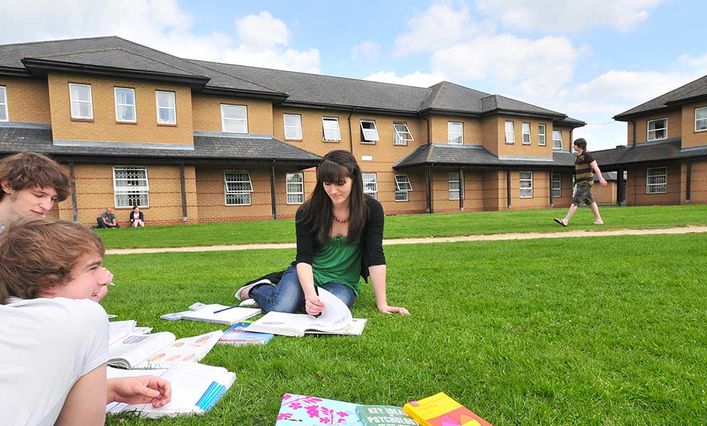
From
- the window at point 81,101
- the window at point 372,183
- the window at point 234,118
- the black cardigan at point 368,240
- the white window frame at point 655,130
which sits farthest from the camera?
the white window frame at point 655,130

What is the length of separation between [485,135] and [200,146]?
16785 millimetres

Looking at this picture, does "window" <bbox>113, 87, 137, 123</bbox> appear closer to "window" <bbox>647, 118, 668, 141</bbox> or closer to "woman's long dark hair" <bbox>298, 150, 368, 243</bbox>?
"woman's long dark hair" <bbox>298, 150, 368, 243</bbox>

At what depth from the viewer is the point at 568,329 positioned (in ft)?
9.20

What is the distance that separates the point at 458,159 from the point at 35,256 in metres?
23.0

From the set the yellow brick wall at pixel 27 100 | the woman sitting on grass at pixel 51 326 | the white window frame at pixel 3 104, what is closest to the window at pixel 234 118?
the yellow brick wall at pixel 27 100

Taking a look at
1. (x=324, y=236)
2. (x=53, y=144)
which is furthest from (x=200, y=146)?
(x=324, y=236)

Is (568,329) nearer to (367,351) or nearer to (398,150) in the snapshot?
(367,351)

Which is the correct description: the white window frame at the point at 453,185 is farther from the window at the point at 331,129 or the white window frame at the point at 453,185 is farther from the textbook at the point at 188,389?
the textbook at the point at 188,389

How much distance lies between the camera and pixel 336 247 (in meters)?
3.64

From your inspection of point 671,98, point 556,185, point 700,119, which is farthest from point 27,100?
point 671,98

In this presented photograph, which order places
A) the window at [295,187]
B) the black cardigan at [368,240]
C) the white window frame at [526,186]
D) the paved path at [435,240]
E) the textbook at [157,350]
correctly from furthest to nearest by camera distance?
the white window frame at [526,186], the window at [295,187], the paved path at [435,240], the black cardigan at [368,240], the textbook at [157,350]

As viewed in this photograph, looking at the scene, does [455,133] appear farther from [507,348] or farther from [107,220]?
[507,348]

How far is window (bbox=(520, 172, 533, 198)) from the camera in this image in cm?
2583

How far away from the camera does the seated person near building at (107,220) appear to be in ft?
49.7
